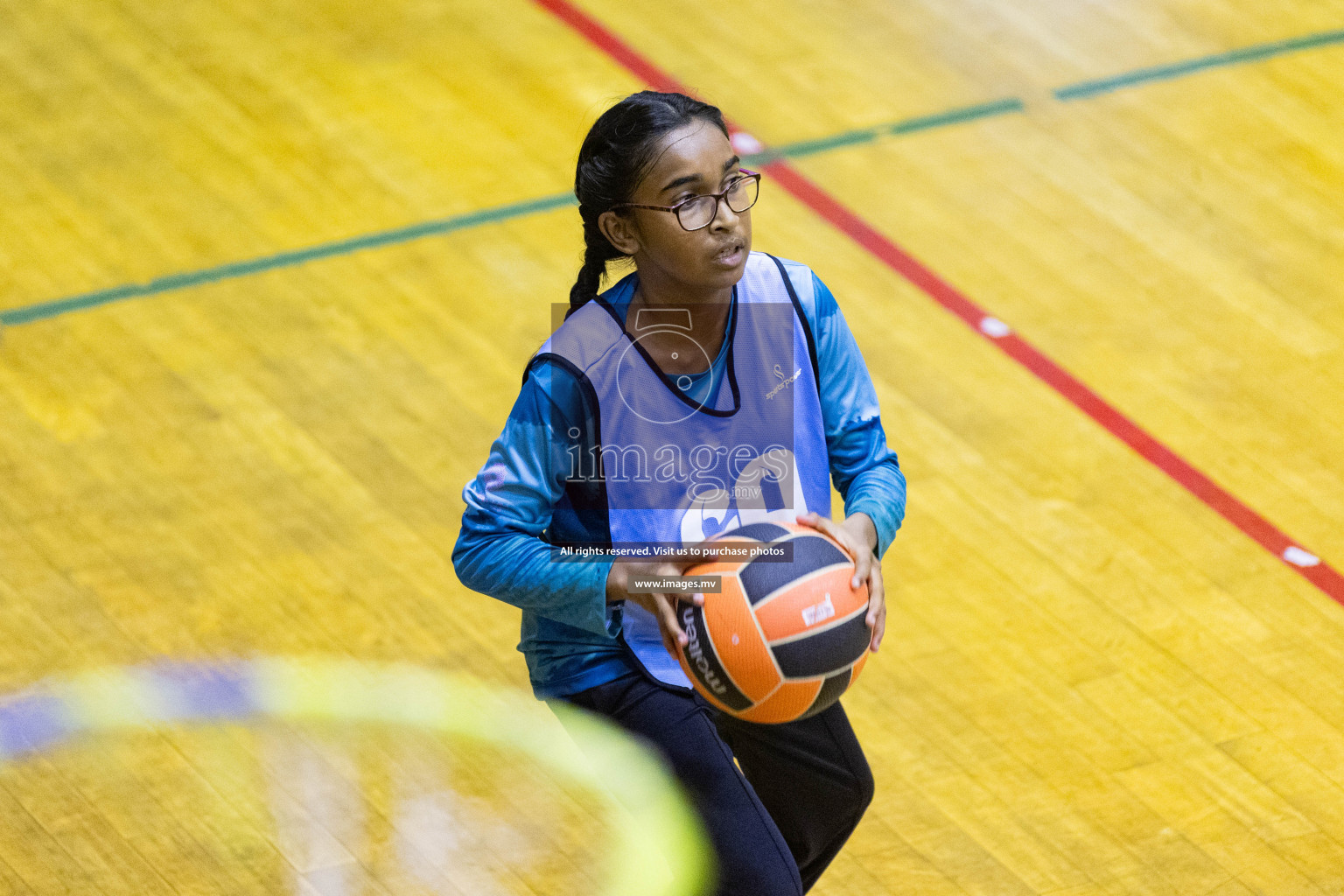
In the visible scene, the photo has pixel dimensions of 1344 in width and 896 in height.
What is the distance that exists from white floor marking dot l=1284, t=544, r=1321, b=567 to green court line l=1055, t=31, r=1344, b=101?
7.12ft

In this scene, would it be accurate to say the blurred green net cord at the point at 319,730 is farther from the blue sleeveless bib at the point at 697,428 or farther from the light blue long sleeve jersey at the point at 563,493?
the blue sleeveless bib at the point at 697,428

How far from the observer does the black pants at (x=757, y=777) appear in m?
2.59

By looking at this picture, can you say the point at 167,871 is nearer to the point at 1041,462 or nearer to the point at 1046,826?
the point at 1046,826

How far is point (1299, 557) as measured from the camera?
166 inches

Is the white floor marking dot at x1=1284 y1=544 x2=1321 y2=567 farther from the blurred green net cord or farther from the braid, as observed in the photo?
the braid

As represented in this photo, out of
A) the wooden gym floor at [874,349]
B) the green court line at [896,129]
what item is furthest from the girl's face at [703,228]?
the green court line at [896,129]

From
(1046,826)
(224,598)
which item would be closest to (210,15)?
(224,598)

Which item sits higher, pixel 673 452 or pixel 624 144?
pixel 624 144

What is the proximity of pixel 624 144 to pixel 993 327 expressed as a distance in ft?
8.41

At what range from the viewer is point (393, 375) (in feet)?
15.2

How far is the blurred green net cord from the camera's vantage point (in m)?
3.46

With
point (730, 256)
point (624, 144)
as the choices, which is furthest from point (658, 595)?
point (624, 144)

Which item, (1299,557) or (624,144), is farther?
(1299,557)

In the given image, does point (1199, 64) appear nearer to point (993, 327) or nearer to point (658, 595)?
point (993, 327)
